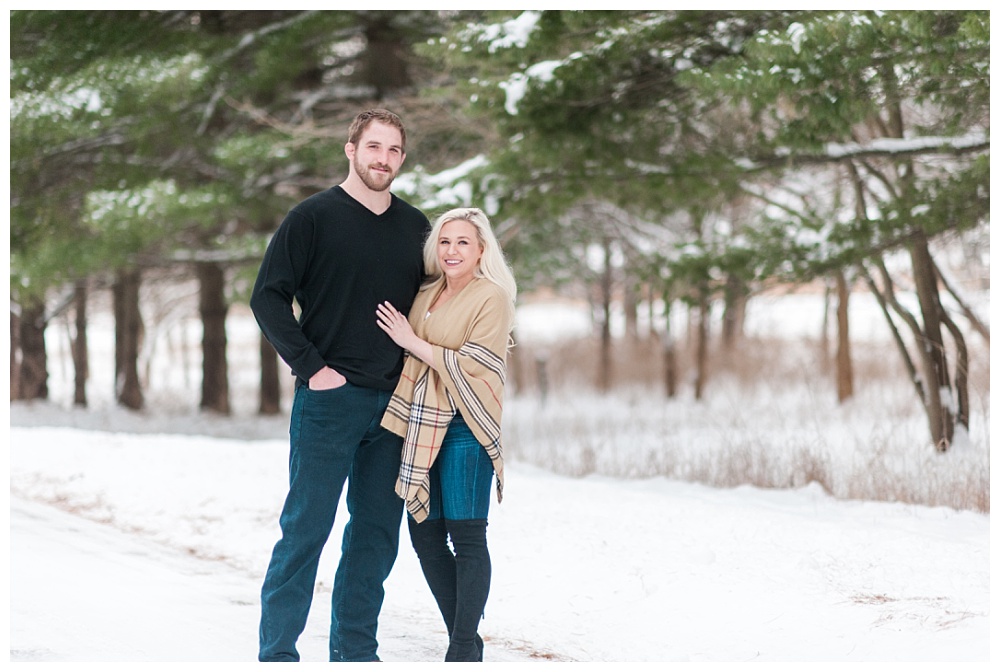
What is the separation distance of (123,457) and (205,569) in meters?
3.35

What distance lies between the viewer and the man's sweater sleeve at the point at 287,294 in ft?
10.1

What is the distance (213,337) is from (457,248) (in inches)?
480

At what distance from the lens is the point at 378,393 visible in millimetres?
3240

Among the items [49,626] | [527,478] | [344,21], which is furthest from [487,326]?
[344,21]

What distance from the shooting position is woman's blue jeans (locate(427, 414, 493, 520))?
320cm

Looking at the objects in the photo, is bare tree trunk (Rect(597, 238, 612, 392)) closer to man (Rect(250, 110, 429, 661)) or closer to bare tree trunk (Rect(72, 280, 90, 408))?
bare tree trunk (Rect(72, 280, 90, 408))

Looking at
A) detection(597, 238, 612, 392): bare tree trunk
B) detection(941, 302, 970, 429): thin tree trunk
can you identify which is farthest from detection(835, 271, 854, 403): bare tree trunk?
detection(597, 238, 612, 392): bare tree trunk

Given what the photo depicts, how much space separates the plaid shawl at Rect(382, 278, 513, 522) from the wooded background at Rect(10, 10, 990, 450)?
2895 mm

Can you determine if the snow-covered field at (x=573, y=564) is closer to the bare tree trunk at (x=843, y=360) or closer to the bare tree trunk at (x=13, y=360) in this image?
the bare tree trunk at (x=843, y=360)

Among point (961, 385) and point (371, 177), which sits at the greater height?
point (371, 177)

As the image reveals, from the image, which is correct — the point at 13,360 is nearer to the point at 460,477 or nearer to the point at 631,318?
the point at 631,318

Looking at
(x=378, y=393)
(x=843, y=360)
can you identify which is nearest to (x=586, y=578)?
(x=378, y=393)

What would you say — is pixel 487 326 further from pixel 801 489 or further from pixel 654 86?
pixel 654 86

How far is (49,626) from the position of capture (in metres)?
3.59
